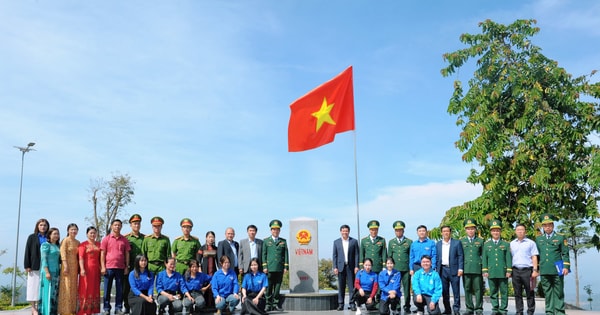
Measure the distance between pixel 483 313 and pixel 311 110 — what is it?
17.6 feet

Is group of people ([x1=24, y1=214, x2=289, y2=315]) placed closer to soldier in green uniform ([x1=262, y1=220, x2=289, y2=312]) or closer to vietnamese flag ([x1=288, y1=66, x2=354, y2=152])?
soldier in green uniform ([x1=262, y1=220, x2=289, y2=312])

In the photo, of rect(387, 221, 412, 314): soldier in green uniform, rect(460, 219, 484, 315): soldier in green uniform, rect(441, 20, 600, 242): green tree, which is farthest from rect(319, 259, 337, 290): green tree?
rect(460, 219, 484, 315): soldier in green uniform

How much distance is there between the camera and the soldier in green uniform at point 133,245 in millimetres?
9359

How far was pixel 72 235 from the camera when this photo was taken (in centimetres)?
920

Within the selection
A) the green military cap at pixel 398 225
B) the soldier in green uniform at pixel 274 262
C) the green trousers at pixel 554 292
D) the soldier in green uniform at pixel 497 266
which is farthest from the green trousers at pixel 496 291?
the soldier in green uniform at pixel 274 262

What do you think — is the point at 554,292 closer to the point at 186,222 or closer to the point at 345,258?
the point at 345,258

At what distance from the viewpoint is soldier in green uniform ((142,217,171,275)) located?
371 inches

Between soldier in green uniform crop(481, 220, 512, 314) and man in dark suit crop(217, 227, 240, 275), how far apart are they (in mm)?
4516

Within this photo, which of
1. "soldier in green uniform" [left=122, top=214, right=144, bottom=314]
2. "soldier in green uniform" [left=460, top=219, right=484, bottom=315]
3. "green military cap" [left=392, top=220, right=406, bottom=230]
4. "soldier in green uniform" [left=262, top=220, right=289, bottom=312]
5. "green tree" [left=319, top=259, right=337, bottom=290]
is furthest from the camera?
"green tree" [left=319, top=259, right=337, bottom=290]

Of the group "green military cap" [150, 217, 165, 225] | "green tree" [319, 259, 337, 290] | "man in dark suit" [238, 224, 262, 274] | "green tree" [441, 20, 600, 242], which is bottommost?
"green tree" [319, 259, 337, 290]

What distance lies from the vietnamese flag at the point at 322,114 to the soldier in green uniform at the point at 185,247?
3.10 metres

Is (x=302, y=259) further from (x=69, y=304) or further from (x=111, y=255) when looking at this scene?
(x=69, y=304)

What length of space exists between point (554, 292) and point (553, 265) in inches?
19.5

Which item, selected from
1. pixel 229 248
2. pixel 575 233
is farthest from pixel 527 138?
pixel 229 248
